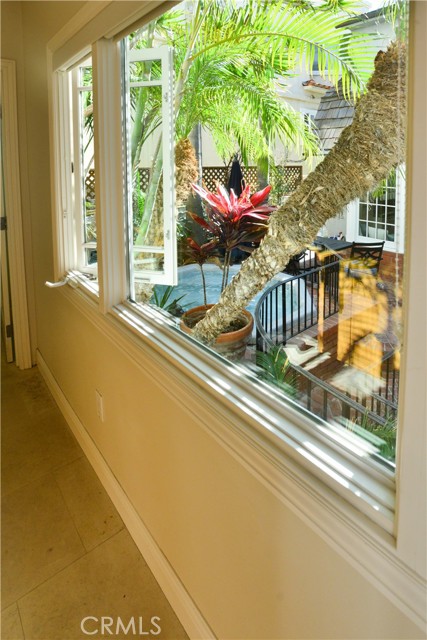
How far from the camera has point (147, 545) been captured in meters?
1.86

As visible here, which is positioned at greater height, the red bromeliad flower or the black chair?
the red bromeliad flower

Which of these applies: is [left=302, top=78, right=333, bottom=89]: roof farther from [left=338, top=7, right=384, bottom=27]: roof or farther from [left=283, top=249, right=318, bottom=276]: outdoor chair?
[left=283, top=249, right=318, bottom=276]: outdoor chair

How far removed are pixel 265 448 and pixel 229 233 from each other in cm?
63

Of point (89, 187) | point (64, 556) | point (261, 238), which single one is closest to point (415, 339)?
point (261, 238)

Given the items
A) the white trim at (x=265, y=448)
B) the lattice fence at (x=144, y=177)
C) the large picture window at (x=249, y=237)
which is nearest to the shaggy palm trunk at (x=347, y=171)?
the large picture window at (x=249, y=237)

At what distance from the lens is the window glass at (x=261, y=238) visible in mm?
936

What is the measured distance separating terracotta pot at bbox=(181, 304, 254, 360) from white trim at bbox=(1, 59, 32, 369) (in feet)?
7.70

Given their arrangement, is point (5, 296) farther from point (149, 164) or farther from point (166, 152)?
point (166, 152)

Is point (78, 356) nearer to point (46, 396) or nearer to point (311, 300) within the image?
point (46, 396)

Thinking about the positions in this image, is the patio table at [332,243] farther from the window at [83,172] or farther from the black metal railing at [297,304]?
the window at [83,172]

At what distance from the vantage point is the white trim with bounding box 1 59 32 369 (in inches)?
125

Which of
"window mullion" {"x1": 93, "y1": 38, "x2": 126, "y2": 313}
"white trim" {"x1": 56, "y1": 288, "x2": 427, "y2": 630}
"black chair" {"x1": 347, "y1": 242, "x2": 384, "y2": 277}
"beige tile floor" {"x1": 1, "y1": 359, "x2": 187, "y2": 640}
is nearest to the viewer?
"white trim" {"x1": 56, "y1": 288, "x2": 427, "y2": 630}

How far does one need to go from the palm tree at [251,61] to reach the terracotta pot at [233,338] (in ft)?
1.45

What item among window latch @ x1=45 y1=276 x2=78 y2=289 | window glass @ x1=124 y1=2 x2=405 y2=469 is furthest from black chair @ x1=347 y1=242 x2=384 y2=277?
window latch @ x1=45 y1=276 x2=78 y2=289
